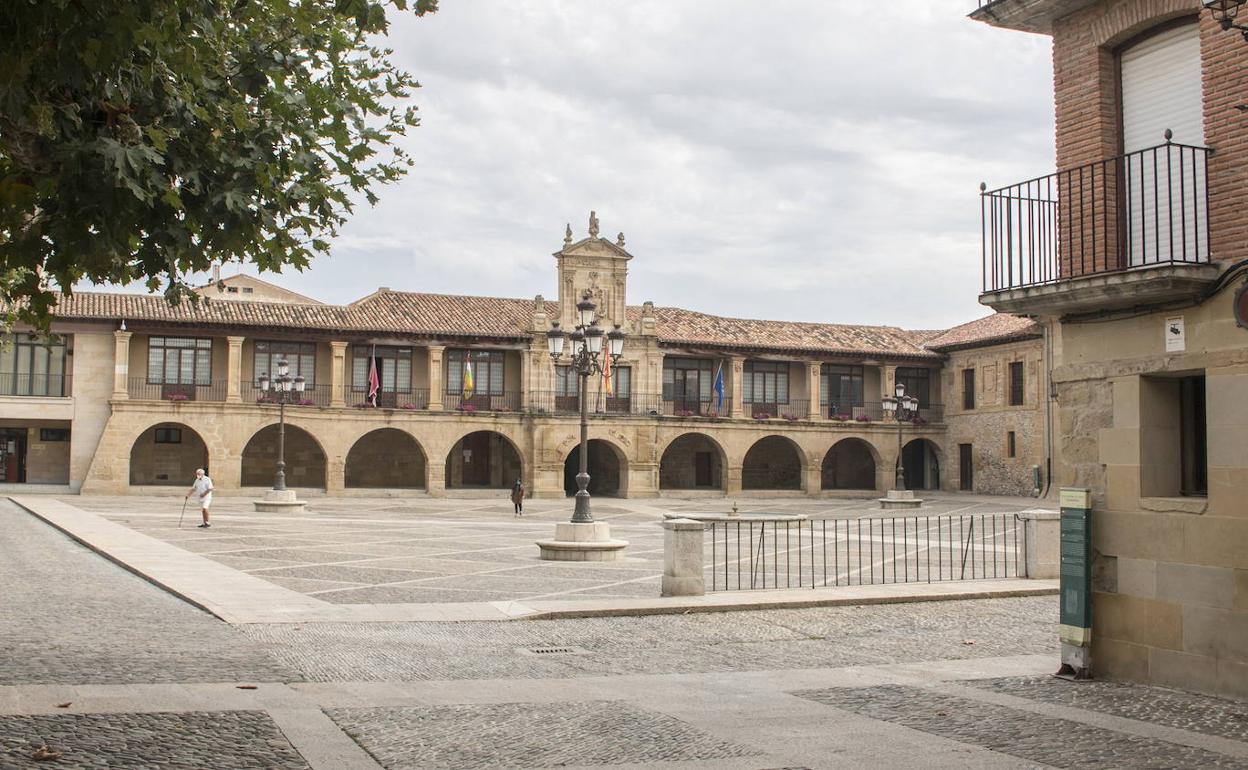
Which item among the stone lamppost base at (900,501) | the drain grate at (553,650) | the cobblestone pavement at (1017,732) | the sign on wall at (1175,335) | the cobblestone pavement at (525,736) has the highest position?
the sign on wall at (1175,335)

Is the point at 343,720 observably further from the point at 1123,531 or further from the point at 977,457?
the point at 977,457

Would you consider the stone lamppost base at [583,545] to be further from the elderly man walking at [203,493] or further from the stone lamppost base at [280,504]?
the stone lamppost base at [280,504]

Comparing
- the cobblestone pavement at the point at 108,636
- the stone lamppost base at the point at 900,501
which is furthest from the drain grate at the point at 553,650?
the stone lamppost base at the point at 900,501

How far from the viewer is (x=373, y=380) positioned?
46.6 meters

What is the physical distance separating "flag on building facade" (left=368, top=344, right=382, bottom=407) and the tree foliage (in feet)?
127

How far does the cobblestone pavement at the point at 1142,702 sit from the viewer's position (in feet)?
25.5

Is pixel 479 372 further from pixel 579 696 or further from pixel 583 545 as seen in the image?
pixel 579 696

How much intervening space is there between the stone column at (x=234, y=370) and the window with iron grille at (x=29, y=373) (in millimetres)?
5940

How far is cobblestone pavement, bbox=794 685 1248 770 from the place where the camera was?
680 centimetres

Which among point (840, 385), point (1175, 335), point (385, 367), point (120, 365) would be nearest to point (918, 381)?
point (840, 385)

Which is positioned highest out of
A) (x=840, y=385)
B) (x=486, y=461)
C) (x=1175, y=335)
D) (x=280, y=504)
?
(x=840, y=385)

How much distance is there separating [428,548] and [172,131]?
16276 mm

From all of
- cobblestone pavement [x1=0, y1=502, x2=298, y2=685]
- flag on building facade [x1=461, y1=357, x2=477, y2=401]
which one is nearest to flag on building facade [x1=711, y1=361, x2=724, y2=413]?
flag on building facade [x1=461, y1=357, x2=477, y2=401]

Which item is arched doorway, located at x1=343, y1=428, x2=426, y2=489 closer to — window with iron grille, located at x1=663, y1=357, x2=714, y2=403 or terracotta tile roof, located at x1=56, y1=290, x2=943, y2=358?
terracotta tile roof, located at x1=56, y1=290, x2=943, y2=358
